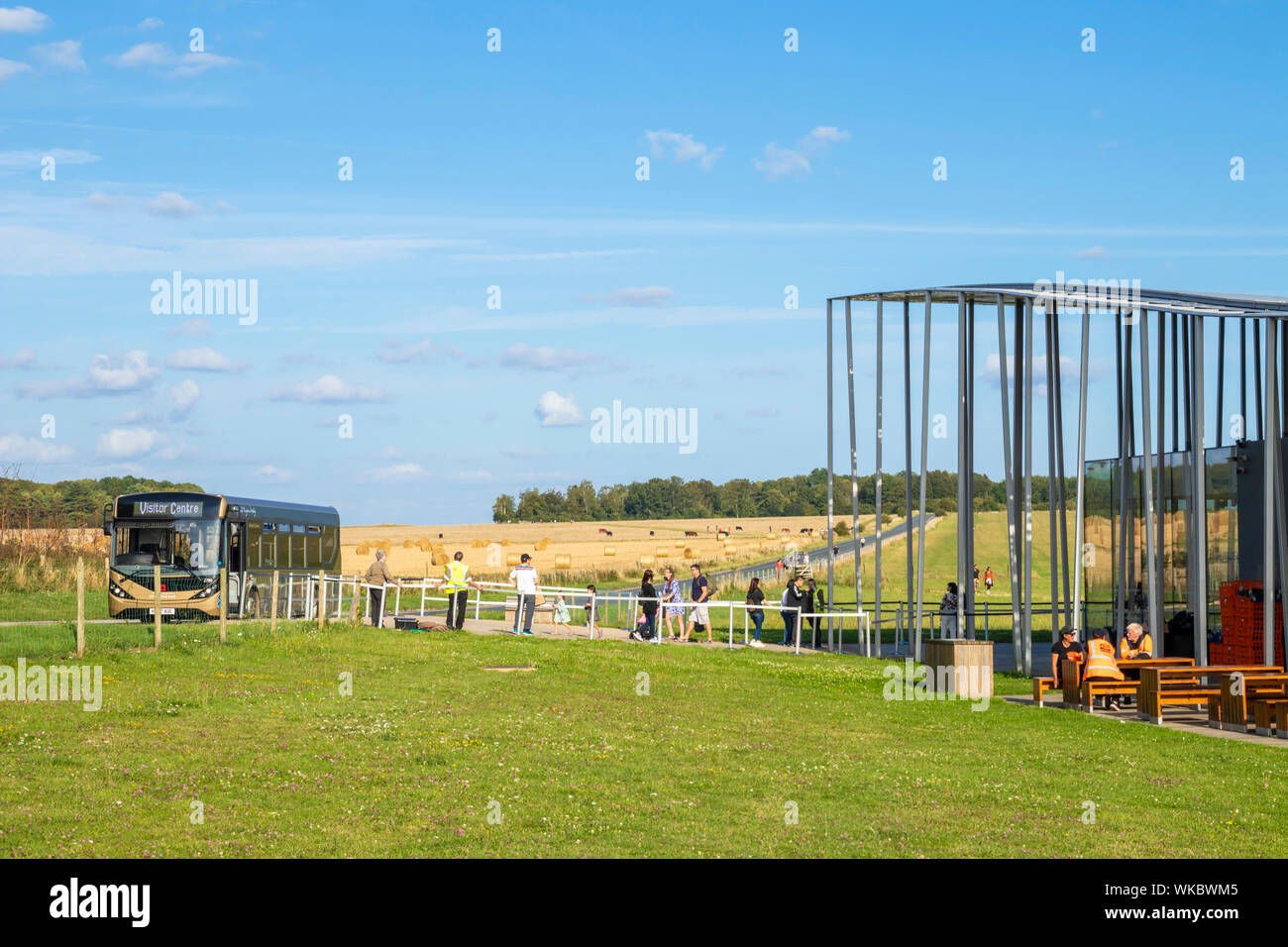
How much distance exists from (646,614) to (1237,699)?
46.3ft

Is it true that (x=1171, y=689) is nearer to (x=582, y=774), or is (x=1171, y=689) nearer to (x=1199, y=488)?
(x=1199, y=488)

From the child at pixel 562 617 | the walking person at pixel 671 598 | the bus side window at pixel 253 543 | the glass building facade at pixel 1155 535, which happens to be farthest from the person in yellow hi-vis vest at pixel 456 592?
the glass building facade at pixel 1155 535

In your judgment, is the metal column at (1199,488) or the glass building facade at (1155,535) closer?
the metal column at (1199,488)

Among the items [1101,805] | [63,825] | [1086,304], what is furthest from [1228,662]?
[63,825]

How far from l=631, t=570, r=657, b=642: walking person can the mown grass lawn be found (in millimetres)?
8485

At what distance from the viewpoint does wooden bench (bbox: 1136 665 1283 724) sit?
17.0m

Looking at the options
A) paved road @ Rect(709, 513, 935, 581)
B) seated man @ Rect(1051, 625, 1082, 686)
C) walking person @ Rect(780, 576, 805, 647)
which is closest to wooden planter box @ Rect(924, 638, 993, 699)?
seated man @ Rect(1051, 625, 1082, 686)

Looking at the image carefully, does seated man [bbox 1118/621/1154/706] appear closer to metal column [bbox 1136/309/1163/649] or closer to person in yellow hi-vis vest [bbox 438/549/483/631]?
metal column [bbox 1136/309/1163/649]

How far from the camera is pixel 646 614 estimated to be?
94.3 feet

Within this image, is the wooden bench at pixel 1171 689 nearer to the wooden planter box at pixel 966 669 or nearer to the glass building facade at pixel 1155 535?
the wooden planter box at pixel 966 669

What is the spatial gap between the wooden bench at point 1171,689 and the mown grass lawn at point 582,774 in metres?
0.93

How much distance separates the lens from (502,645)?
81.1 ft

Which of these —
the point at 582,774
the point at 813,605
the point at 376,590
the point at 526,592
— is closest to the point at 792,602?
the point at 813,605

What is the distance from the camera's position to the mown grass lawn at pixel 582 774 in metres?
9.43
